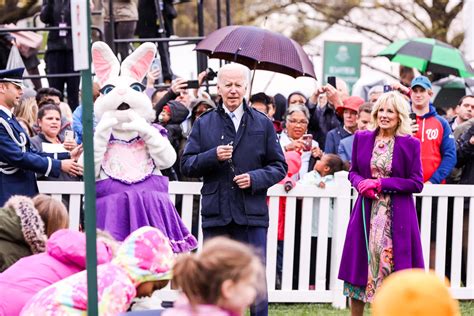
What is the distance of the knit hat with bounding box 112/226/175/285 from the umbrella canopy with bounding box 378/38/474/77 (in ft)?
26.1

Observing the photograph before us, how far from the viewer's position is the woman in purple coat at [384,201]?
28.5 ft

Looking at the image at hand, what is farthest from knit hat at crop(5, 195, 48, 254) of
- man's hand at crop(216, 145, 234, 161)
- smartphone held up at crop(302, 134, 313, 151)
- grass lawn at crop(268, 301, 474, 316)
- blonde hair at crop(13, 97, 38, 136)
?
smartphone held up at crop(302, 134, 313, 151)

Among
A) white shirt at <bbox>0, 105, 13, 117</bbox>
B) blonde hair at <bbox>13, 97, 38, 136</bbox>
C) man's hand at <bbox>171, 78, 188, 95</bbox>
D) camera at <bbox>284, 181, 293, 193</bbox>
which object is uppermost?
man's hand at <bbox>171, 78, 188, 95</bbox>

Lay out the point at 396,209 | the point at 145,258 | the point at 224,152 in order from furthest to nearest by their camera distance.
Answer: the point at 396,209
the point at 224,152
the point at 145,258

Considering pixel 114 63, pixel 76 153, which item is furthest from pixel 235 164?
pixel 76 153

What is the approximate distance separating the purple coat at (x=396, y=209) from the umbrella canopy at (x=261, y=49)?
4.27 ft

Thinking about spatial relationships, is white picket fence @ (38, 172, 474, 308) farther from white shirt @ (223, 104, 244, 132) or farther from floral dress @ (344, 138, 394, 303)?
white shirt @ (223, 104, 244, 132)

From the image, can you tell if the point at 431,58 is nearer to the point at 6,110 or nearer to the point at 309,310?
the point at 309,310

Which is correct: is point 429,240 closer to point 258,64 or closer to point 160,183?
point 258,64

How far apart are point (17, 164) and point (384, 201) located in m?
2.80

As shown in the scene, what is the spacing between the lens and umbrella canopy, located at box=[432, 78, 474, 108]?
47.2 ft

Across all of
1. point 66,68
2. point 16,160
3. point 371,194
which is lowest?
point 371,194

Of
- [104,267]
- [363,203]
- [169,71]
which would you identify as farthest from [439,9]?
[104,267]

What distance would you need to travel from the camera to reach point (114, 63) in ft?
27.9
